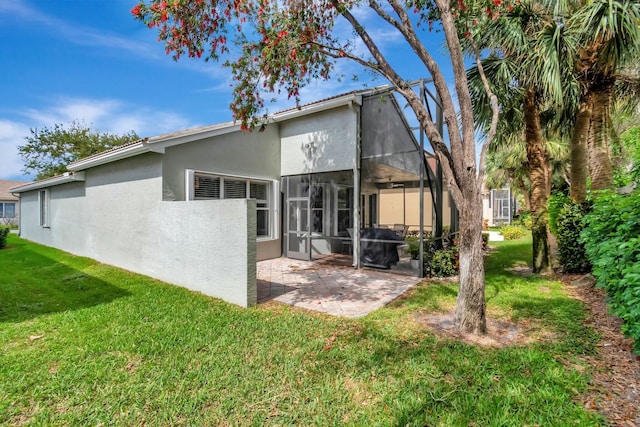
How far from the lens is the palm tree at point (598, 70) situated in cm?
592

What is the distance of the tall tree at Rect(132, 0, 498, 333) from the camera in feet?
15.2

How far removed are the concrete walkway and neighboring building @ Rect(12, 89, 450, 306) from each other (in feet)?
3.30

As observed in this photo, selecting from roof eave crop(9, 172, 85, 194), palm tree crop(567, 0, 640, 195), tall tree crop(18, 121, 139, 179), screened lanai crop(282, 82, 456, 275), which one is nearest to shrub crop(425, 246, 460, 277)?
screened lanai crop(282, 82, 456, 275)

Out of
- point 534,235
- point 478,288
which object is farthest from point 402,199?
point 478,288

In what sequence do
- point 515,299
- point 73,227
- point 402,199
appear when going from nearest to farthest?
point 515,299 < point 73,227 < point 402,199

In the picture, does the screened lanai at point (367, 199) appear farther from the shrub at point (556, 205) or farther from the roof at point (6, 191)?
the roof at point (6, 191)

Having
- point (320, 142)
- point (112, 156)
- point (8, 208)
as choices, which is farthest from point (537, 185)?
point (8, 208)

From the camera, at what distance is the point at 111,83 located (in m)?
14.1

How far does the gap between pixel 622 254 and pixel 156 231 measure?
9.17 metres

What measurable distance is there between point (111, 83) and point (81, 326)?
1360 cm

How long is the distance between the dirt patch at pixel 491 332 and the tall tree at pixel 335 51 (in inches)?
6.5

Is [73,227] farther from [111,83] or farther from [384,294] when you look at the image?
[384,294]

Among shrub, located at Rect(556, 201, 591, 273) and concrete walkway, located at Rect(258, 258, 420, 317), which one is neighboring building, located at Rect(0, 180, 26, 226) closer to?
concrete walkway, located at Rect(258, 258, 420, 317)

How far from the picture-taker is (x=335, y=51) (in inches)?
232
